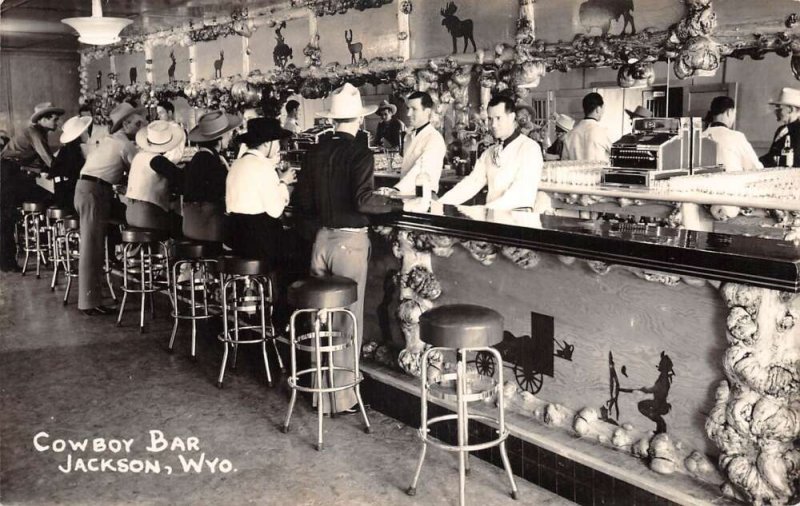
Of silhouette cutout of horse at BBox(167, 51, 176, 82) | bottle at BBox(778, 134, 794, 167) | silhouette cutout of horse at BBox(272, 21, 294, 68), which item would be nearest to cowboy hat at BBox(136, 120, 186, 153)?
silhouette cutout of horse at BBox(272, 21, 294, 68)

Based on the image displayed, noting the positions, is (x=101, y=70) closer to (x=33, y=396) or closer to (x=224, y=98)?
(x=224, y=98)

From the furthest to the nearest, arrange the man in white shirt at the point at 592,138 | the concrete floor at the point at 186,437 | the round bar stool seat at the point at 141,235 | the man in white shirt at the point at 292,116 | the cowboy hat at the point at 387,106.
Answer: the man in white shirt at the point at 292,116
the cowboy hat at the point at 387,106
the man in white shirt at the point at 592,138
the round bar stool seat at the point at 141,235
the concrete floor at the point at 186,437

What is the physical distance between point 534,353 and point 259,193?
1978mm

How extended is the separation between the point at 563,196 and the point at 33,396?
14.1ft

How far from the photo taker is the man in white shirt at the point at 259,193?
4566 millimetres

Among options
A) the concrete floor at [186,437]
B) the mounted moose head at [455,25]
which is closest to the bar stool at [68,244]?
the concrete floor at [186,437]

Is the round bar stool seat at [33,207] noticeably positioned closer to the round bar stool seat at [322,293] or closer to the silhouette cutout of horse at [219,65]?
the silhouette cutout of horse at [219,65]

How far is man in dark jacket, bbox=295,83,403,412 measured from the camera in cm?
396

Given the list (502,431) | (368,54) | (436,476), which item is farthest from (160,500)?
(368,54)

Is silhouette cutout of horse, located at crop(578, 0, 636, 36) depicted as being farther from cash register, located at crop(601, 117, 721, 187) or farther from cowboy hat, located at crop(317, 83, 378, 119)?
cowboy hat, located at crop(317, 83, 378, 119)

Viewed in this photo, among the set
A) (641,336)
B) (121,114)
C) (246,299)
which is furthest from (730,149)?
(121,114)

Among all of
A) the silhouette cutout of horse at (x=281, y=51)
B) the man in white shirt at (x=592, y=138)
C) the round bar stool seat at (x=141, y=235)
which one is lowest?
the round bar stool seat at (x=141, y=235)

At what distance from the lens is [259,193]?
4.68 meters

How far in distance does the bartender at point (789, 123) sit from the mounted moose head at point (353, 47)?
376 centimetres
